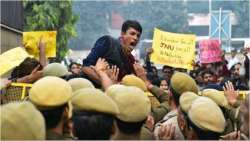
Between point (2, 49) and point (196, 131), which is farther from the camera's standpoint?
point (2, 49)

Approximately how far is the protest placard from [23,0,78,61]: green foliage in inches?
542

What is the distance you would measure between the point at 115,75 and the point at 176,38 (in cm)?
428

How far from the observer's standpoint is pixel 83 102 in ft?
11.5

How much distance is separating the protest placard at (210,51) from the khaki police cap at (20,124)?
9217 mm

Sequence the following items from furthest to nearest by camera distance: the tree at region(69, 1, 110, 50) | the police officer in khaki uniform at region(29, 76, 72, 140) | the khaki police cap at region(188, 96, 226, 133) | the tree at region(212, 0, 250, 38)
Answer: the tree at region(212, 0, 250, 38), the tree at region(69, 1, 110, 50), the khaki police cap at region(188, 96, 226, 133), the police officer in khaki uniform at region(29, 76, 72, 140)

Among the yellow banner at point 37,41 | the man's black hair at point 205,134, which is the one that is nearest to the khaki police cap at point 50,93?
the man's black hair at point 205,134

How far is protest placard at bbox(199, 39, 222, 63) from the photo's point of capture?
40.0 ft

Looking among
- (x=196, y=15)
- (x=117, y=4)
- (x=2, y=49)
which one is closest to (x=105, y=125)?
(x=2, y=49)

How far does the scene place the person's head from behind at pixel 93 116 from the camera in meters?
3.38

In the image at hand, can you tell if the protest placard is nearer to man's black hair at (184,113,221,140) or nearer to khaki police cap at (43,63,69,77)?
khaki police cap at (43,63,69,77)

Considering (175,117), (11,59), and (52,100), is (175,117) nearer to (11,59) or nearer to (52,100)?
(52,100)

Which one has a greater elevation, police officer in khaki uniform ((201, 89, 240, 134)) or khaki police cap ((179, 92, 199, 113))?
khaki police cap ((179, 92, 199, 113))

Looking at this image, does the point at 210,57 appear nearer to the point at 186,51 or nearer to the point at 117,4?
the point at 186,51

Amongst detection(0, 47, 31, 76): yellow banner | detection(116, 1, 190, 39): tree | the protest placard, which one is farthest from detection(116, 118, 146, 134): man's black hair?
detection(116, 1, 190, 39): tree
